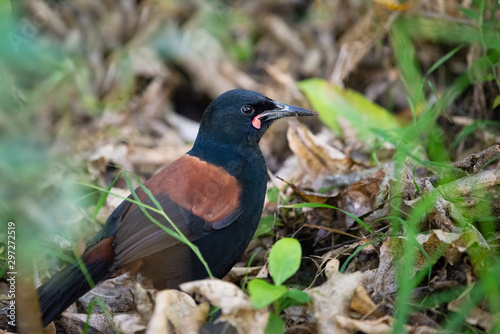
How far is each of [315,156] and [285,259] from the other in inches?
74.5

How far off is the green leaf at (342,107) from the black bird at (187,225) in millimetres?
1509

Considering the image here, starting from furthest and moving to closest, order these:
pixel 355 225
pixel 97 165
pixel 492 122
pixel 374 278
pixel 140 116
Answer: pixel 140 116 → pixel 97 165 → pixel 492 122 → pixel 355 225 → pixel 374 278

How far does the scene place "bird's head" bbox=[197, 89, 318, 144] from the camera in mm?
3118

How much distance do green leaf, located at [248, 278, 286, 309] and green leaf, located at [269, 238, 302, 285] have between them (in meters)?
0.06

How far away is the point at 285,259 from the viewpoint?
2.10m

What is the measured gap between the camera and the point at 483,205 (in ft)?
8.44

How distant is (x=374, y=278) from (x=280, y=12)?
440 centimetres

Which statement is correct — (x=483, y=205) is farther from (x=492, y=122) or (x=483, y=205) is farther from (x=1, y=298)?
(x=1, y=298)

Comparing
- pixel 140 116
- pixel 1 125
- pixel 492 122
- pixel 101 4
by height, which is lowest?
pixel 140 116

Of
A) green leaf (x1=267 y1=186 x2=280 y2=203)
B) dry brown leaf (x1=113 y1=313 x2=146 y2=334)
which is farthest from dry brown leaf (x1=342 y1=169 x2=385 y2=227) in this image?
dry brown leaf (x1=113 y1=313 x2=146 y2=334)

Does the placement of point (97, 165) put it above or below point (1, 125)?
below

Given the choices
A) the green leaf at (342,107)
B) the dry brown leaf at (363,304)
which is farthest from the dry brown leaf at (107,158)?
the dry brown leaf at (363,304)

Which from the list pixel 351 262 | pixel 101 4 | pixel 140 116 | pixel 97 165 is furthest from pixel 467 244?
pixel 101 4

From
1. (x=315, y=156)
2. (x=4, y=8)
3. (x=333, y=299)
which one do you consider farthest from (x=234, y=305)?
(x=315, y=156)
